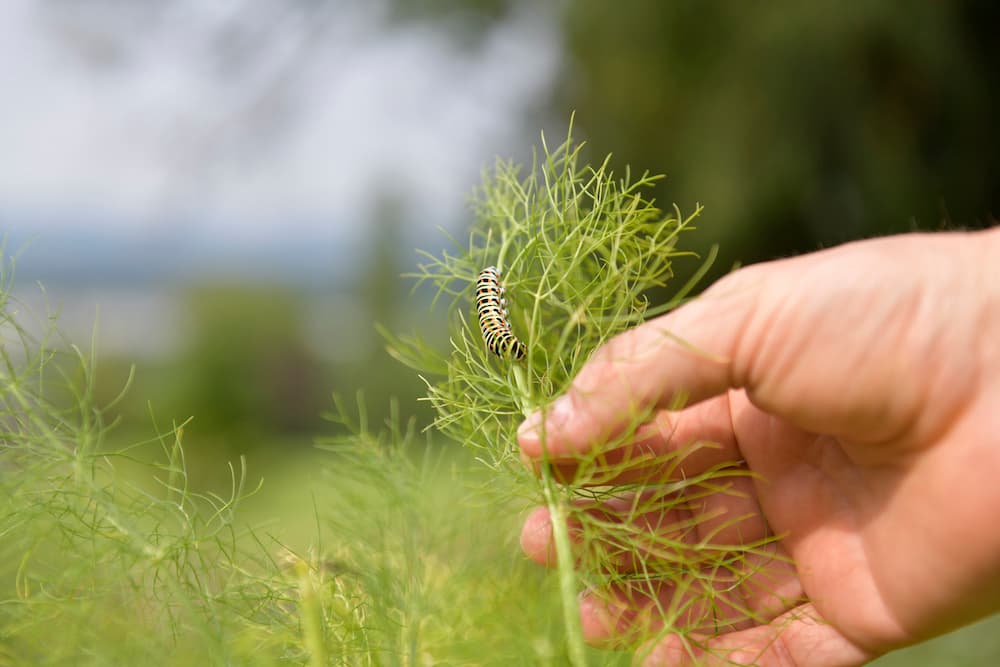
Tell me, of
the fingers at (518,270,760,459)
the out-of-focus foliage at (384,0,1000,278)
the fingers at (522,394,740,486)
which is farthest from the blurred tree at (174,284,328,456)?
the fingers at (518,270,760,459)

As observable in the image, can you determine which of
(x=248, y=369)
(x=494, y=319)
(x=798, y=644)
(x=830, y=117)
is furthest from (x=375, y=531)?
(x=248, y=369)

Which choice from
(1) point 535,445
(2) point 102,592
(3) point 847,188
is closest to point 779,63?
(3) point 847,188

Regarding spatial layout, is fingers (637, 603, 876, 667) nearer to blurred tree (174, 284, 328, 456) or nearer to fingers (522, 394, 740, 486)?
fingers (522, 394, 740, 486)

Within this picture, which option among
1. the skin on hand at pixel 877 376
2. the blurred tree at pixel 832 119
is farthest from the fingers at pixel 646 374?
the blurred tree at pixel 832 119

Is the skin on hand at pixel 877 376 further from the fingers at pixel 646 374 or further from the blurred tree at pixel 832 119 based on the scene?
the blurred tree at pixel 832 119

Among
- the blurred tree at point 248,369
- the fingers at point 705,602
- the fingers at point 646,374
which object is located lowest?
the blurred tree at point 248,369

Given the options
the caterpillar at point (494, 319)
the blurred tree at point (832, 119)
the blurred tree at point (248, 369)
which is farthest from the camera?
the blurred tree at point (248, 369)
